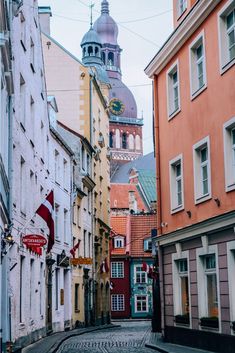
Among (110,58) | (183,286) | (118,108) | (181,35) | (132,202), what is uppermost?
(110,58)

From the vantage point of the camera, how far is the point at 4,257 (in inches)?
687

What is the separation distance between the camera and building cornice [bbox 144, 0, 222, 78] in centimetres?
1881

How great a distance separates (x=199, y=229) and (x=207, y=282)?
1.44 meters

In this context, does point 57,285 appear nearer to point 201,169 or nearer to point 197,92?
point 201,169

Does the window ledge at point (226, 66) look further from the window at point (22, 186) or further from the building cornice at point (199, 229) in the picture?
the window at point (22, 186)

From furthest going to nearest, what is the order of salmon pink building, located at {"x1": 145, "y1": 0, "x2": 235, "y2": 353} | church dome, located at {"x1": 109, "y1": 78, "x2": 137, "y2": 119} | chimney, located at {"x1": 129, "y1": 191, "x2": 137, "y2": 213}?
church dome, located at {"x1": 109, "y1": 78, "x2": 137, "y2": 119} < chimney, located at {"x1": 129, "y1": 191, "x2": 137, "y2": 213} < salmon pink building, located at {"x1": 145, "y1": 0, "x2": 235, "y2": 353}

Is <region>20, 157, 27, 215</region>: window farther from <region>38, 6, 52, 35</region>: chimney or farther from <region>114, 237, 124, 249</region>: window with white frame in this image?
<region>114, 237, 124, 249</region>: window with white frame

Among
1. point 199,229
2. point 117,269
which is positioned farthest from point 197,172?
point 117,269

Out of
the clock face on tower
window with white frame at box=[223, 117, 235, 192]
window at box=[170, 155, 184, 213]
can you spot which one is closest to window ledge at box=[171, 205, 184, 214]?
window at box=[170, 155, 184, 213]

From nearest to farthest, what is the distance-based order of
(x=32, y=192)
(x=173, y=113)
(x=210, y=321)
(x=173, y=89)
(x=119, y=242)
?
(x=210, y=321), (x=173, y=113), (x=173, y=89), (x=32, y=192), (x=119, y=242)

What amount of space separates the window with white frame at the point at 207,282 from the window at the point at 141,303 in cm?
4588

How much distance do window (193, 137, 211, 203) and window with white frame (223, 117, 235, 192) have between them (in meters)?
1.27

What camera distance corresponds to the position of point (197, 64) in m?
20.3

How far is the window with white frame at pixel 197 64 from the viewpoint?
64.4ft
